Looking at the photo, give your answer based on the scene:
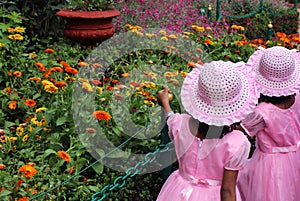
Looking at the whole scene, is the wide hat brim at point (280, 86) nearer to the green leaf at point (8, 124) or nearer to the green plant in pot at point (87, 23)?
the green leaf at point (8, 124)

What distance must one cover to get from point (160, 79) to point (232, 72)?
61.3 inches

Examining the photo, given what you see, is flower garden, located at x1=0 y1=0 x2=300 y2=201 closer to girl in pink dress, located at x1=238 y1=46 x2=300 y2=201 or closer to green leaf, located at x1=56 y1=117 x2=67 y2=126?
green leaf, located at x1=56 y1=117 x2=67 y2=126

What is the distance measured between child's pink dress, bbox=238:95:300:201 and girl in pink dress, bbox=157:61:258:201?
618 mm

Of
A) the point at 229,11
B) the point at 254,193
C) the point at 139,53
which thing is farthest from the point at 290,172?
the point at 229,11

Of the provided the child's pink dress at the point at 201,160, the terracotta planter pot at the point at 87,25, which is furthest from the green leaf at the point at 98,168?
the terracotta planter pot at the point at 87,25

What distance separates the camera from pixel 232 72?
227cm

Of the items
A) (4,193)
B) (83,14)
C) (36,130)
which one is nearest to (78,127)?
(36,130)

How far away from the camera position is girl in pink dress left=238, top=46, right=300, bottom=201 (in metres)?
2.92

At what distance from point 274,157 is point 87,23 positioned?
294cm

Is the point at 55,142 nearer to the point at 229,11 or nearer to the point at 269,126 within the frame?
the point at 269,126

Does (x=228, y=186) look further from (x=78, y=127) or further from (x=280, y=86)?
(x=78, y=127)

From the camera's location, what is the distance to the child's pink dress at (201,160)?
7.57 feet

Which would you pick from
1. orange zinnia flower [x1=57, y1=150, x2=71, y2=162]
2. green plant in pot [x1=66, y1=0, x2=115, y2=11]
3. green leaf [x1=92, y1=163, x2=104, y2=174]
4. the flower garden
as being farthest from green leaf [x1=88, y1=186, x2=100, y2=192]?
green plant in pot [x1=66, y1=0, x2=115, y2=11]

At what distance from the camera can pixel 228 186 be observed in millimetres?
2287
